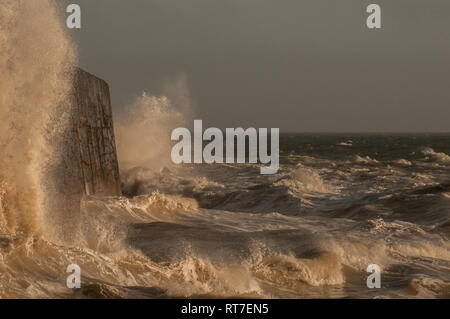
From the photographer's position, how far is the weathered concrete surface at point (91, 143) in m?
8.78

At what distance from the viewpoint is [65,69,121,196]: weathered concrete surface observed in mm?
8781

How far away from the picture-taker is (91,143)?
10234 millimetres

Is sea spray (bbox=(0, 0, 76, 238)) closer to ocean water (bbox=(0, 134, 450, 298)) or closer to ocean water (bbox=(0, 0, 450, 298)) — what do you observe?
ocean water (bbox=(0, 0, 450, 298))

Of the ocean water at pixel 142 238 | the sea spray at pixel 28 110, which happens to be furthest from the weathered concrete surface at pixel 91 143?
the sea spray at pixel 28 110

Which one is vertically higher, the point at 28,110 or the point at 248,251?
the point at 28,110

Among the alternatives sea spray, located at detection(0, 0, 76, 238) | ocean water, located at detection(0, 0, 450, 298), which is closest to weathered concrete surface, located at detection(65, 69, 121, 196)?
ocean water, located at detection(0, 0, 450, 298)

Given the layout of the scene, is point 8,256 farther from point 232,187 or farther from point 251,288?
point 232,187

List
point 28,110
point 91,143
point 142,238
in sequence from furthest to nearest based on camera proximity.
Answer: point 91,143, point 142,238, point 28,110

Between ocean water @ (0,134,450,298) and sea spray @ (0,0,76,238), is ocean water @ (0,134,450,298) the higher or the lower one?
the lower one

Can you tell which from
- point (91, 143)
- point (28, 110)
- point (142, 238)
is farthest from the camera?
point (91, 143)

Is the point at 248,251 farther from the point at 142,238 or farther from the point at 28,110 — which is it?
the point at 28,110

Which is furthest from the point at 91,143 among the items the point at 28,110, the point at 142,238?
the point at 28,110

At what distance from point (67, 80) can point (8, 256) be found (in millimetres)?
3589

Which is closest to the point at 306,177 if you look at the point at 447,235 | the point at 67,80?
the point at 447,235
